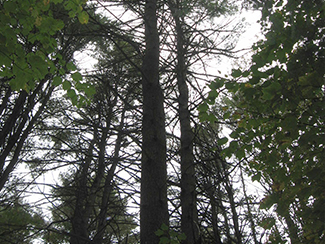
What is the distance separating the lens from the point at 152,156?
2.49 meters

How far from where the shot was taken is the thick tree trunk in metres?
2.17

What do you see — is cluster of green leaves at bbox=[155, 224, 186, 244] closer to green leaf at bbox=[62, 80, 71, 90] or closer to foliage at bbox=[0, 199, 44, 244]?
foliage at bbox=[0, 199, 44, 244]

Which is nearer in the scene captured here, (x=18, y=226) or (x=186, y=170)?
(x=18, y=226)

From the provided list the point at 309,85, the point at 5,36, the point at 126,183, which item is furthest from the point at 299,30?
the point at 126,183

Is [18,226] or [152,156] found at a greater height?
[152,156]

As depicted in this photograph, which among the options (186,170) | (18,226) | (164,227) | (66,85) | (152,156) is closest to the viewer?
(164,227)

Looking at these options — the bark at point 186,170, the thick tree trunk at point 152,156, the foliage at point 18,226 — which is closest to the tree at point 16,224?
the foliage at point 18,226

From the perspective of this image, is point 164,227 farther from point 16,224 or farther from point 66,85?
point 16,224

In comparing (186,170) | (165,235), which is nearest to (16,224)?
(186,170)

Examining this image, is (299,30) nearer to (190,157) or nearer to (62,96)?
(190,157)

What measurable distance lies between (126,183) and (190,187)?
89 cm

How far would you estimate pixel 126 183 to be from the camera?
3.05 meters

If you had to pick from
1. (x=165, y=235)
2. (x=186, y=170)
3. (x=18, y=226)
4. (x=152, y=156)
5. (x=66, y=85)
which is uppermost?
(x=66, y=85)

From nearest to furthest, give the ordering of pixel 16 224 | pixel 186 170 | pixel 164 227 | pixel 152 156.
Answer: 1. pixel 164 227
2. pixel 152 156
3. pixel 186 170
4. pixel 16 224
